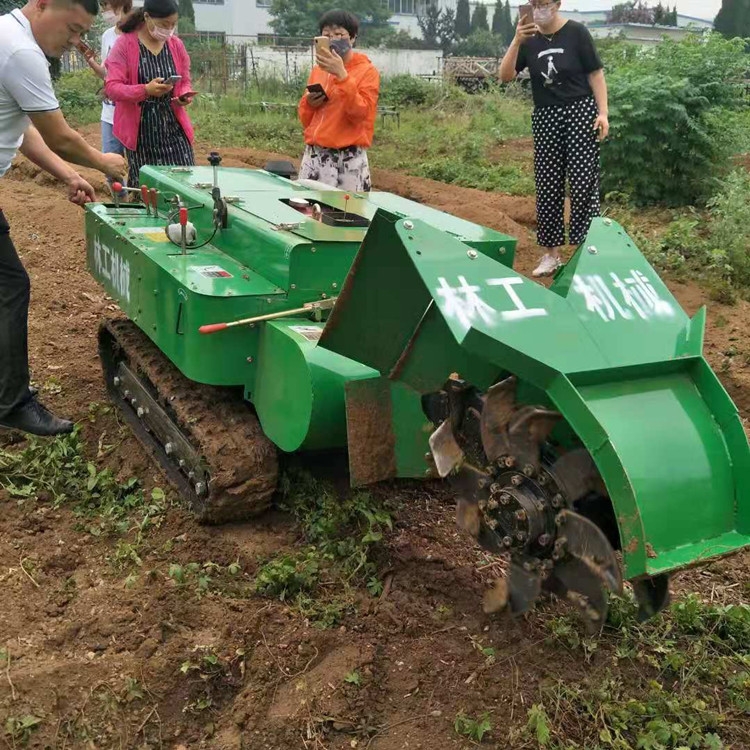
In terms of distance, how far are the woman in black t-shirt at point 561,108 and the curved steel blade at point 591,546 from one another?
14.1 ft

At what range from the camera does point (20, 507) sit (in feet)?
13.3

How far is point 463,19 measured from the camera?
64.8 m

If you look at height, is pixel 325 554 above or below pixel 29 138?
below

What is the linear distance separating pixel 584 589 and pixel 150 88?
13.9ft

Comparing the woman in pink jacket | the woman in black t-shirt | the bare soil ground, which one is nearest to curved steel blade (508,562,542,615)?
the bare soil ground

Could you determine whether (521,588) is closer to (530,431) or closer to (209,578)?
(530,431)

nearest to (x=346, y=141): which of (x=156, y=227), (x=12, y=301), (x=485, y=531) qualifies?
(x=156, y=227)

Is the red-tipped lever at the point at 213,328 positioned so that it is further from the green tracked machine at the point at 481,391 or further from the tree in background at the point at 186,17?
the tree in background at the point at 186,17

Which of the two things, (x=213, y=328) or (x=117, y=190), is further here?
(x=117, y=190)

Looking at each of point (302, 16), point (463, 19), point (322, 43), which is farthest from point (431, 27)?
point (322, 43)

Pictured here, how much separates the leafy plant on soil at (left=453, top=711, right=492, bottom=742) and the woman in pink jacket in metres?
4.13

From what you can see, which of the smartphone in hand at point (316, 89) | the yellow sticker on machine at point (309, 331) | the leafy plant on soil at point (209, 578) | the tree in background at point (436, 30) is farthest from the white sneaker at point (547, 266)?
the tree in background at point (436, 30)

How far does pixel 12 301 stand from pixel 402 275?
2.28 meters

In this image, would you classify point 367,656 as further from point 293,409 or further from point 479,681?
point 293,409
